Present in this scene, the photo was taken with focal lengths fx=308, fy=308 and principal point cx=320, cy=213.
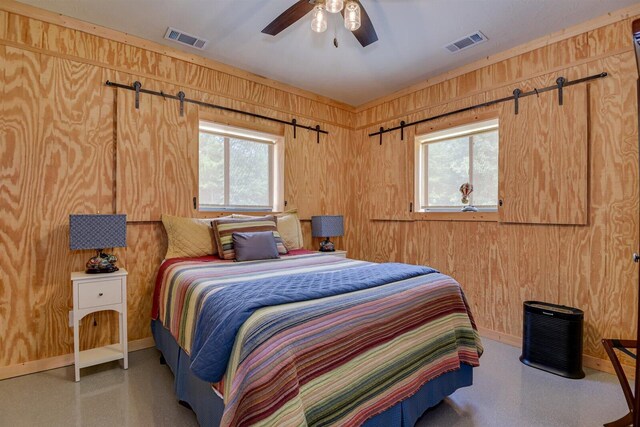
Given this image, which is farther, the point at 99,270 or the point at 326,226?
the point at 326,226

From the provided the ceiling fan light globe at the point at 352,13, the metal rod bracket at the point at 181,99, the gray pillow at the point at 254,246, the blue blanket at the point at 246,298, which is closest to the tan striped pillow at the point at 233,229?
the gray pillow at the point at 254,246

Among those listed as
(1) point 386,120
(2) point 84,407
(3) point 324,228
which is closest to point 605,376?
(3) point 324,228

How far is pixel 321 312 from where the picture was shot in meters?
1.37

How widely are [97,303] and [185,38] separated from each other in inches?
92.8

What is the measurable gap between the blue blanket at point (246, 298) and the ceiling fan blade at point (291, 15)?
1.69 meters

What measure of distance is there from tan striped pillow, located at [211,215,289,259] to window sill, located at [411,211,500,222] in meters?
1.67

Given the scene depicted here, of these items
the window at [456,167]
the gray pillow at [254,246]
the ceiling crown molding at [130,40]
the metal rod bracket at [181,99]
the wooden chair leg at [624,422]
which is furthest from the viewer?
the window at [456,167]

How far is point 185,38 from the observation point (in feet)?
9.18

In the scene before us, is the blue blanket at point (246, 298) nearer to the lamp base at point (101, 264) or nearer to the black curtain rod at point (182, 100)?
the lamp base at point (101, 264)

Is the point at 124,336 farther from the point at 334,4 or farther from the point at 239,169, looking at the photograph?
the point at 334,4

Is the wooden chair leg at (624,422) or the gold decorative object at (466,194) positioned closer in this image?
the wooden chair leg at (624,422)

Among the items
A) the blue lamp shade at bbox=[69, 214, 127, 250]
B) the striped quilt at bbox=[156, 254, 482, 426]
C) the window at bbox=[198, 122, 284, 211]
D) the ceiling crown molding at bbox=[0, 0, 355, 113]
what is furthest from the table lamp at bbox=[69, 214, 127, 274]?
the ceiling crown molding at bbox=[0, 0, 355, 113]

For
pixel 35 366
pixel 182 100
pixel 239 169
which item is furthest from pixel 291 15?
pixel 35 366

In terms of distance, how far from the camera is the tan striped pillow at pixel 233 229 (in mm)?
2707
